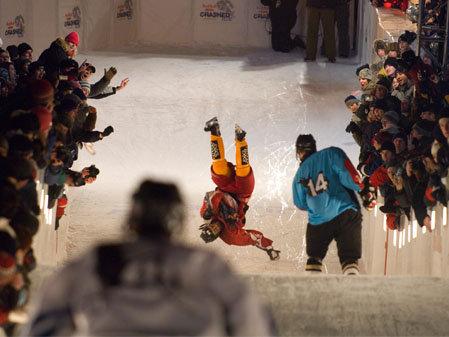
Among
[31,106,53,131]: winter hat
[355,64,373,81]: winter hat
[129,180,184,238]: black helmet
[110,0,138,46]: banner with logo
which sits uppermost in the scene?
[129,180,184,238]: black helmet

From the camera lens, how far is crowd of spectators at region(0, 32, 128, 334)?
5996 millimetres

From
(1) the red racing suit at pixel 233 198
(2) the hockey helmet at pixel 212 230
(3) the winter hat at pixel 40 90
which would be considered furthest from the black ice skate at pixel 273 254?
(3) the winter hat at pixel 40 90

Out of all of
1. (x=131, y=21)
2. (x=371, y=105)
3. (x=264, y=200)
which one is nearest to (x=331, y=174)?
(x=371, y=105)

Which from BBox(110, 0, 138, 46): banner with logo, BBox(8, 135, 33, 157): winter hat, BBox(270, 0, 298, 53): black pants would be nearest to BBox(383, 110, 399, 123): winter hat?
BBox(8, 135, 33, 157): winter hat

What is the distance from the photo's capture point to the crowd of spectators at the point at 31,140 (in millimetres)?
5996

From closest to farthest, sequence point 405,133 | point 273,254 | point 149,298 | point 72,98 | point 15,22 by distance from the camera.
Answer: point 149,298 < point 72,98 < point 405,133 < point 273,254 < point 15,22

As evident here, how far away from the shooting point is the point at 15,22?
16.0 meters

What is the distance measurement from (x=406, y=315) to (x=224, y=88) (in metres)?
10.1

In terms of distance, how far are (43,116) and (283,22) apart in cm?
1128

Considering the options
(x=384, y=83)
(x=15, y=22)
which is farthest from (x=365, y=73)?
(x=15, y=22)

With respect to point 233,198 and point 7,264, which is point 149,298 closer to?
point 7,264

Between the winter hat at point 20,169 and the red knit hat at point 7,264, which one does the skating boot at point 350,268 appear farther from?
the red knit hat at point 7,264

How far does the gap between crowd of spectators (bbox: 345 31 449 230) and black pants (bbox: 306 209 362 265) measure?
26 centimetres

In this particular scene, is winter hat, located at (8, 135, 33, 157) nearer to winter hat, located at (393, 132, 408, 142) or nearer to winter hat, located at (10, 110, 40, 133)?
winter hat, located at (10, 110, 40, 133)
